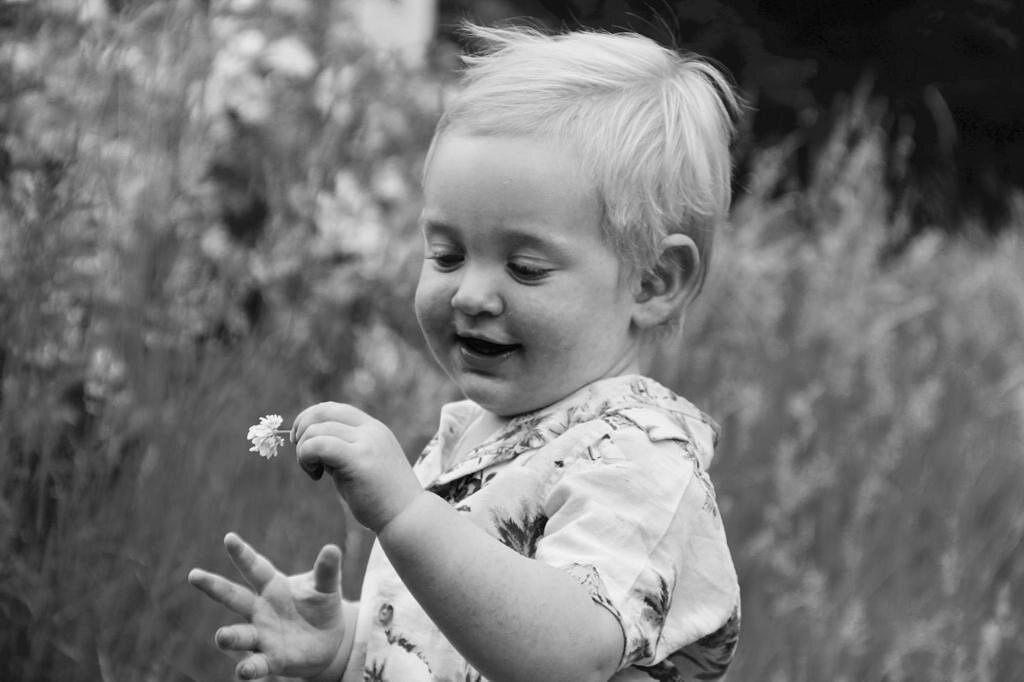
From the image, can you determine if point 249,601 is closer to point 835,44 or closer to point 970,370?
point 970,370

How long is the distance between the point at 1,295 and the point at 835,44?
5189mm

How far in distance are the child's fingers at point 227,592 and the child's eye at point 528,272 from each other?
529 mm

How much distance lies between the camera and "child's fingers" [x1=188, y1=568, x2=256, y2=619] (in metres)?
1.78

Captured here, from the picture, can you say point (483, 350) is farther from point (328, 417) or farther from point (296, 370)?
point (296, 370)

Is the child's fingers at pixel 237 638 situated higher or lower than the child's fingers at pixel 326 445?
lower

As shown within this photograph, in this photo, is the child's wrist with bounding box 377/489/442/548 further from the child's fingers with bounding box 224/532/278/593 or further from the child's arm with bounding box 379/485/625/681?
the child's fingers with bounding box 224/532/278/593

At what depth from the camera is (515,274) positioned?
1.64 m

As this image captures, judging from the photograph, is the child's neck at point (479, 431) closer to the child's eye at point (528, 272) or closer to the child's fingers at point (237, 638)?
the child's eye at point (528, 272)

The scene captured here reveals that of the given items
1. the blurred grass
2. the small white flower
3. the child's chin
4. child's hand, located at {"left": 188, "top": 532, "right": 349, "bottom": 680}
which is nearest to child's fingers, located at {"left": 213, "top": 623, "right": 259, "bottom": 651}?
child's hand, located at {"left": 188, "top": 532, "right": 349, "bottom": 680}

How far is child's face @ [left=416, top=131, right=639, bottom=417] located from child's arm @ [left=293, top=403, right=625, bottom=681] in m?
0.25

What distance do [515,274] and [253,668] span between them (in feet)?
1.81

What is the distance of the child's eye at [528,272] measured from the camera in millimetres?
1636

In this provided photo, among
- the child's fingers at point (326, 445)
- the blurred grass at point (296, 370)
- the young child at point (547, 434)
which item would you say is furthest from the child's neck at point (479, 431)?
the blurred grass at point (296, 370)

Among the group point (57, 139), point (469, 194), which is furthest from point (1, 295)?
point (469, 194)
